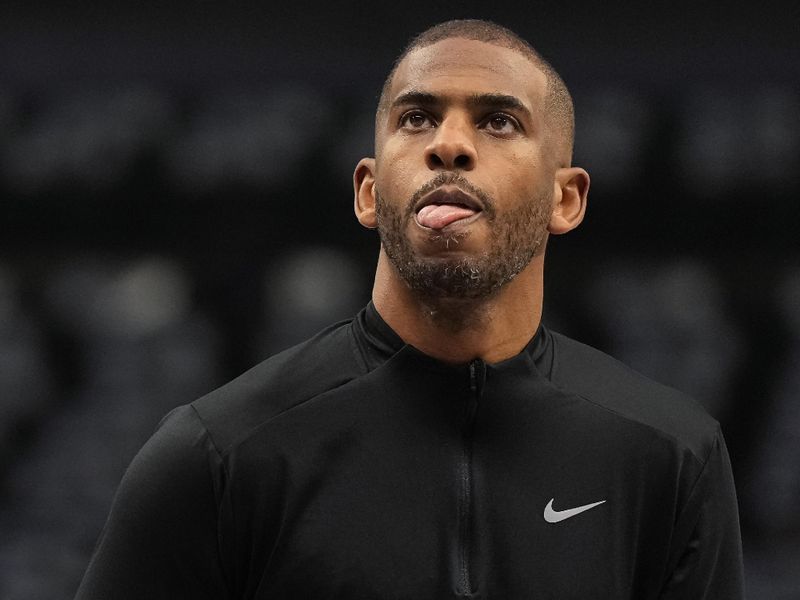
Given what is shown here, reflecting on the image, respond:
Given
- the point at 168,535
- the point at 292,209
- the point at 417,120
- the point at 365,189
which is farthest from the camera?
the point at 292,209

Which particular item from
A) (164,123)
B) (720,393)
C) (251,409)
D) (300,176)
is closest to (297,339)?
(300,176)

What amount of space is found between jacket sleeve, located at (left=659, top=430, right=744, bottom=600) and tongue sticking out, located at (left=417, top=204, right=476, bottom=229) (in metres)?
0.46

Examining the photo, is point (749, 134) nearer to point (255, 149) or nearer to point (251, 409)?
point (255, 149)

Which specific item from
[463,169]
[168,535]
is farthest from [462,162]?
[168,535]

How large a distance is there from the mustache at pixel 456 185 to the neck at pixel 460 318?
110 millimetres

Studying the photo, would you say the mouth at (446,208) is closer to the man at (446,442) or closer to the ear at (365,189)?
the man at (446,442)

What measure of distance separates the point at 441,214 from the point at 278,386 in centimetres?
31

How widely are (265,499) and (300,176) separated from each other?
169cm

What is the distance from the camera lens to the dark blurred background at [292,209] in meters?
3.12

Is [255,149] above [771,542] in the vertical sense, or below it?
above

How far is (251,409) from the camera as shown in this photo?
1.63 m

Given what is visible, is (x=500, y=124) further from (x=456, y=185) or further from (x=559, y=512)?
(x=559, y=512)

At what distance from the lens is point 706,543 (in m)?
1.69

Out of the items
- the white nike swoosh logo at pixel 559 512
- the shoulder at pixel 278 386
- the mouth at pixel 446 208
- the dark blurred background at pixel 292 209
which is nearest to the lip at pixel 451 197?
the mouth at pixel 446 208
